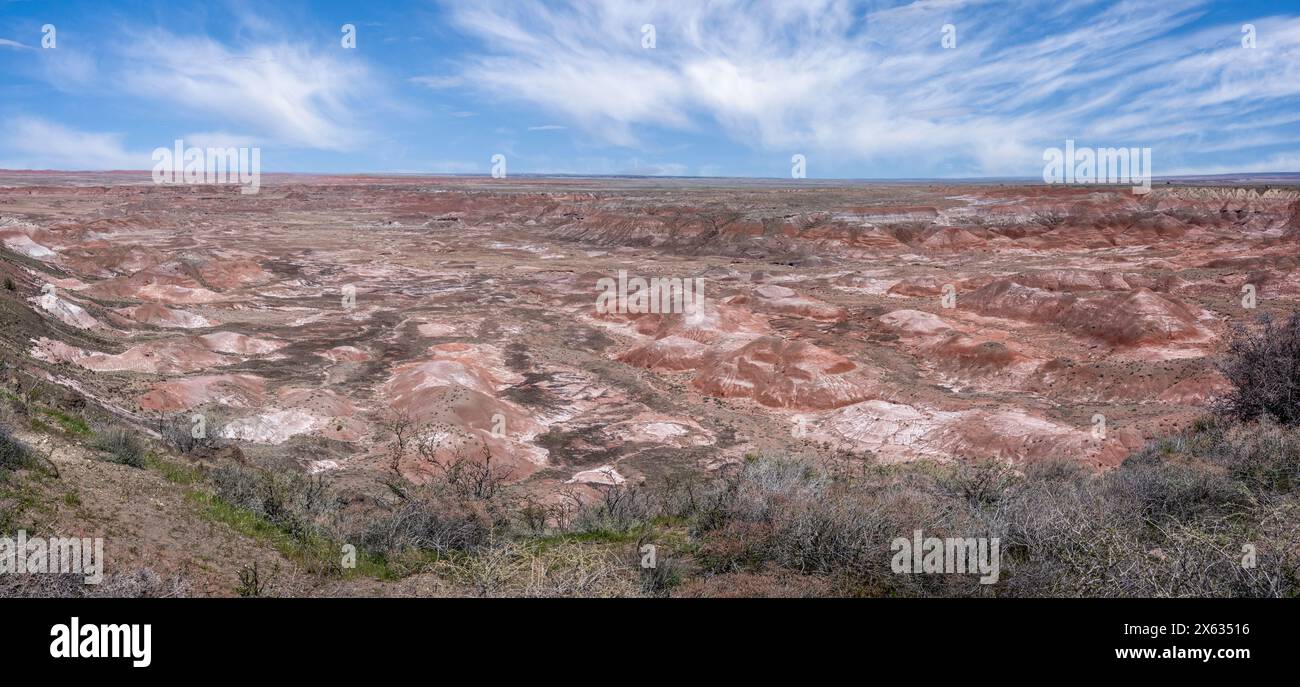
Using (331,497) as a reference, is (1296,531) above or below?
above

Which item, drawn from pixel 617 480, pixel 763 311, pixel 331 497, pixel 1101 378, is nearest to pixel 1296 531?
pixel 331 497

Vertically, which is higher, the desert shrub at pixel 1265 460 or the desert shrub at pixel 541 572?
the desert shrub at pixel 1265 460

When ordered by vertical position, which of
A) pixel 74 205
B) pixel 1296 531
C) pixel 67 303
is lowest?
pixel 1296 531

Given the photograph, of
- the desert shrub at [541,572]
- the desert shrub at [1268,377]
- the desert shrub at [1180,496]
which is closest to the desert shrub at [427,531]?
the desert shrub at [541,572]

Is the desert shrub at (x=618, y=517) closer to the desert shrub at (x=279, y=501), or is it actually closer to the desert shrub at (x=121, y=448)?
the desert shrub at (x=279, y=501)

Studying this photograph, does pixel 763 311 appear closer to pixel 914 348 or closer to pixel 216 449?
pixel 914 348

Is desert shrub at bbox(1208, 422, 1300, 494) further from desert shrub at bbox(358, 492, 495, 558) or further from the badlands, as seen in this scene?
desert shrub at bbox(358, 492, 495, 558)
